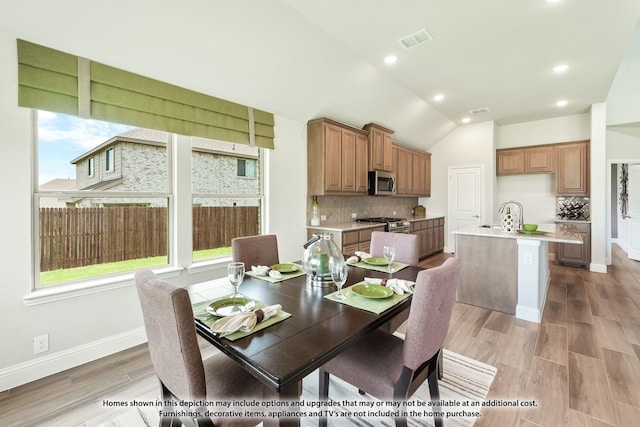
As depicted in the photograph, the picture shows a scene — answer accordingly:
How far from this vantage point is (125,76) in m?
2.38

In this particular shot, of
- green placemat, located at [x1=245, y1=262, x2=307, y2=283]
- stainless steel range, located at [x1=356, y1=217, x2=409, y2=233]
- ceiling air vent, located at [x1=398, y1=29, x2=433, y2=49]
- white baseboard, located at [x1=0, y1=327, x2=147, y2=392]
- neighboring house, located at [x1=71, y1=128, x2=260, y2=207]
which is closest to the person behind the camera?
green placemat, located at [x1=245, y1=262, x2=307, y2=283]

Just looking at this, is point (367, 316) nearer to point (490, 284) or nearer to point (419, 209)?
point (490, 284)

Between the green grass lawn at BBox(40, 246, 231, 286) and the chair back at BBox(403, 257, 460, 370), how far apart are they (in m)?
2.56

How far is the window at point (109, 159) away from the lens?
2.50 metres

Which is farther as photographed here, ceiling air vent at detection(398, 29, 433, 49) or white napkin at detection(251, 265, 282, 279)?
ceiling air vent at detection(398, 29, 433, 49)

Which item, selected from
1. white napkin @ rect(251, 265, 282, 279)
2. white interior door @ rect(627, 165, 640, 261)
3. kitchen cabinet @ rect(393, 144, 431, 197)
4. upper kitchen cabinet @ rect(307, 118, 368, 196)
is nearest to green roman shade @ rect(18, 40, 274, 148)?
upper kitchen cabinet @ rect(307, 118, 368, 196)

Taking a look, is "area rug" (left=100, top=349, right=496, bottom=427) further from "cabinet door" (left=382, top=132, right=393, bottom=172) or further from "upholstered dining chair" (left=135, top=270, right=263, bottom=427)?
"cabinet door" (left=382, top=132, right=393, bottom=172)

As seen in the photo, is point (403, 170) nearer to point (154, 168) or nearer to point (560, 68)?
point (560, 68)

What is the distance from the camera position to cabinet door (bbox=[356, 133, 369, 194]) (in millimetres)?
4609

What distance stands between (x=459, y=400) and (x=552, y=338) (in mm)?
1494

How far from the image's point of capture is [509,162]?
6109 mm

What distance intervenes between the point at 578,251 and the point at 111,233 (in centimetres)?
724

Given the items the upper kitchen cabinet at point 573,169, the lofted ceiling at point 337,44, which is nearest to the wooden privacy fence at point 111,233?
the lofted ceiling at point 337,44

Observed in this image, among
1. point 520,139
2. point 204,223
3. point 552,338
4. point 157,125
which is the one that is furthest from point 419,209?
point 157,125
